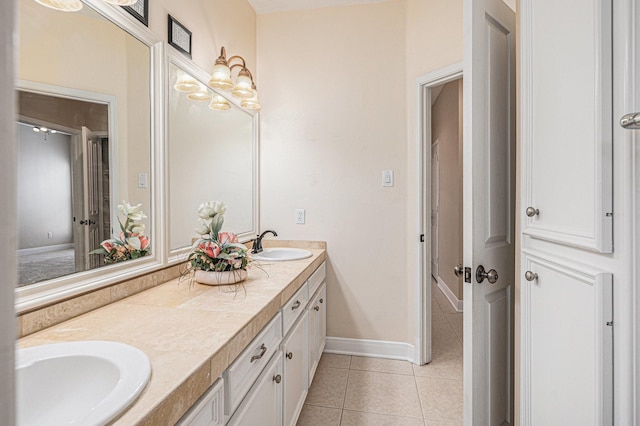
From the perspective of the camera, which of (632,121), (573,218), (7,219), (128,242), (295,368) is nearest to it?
(7,219)

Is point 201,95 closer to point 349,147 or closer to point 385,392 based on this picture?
point 349,147

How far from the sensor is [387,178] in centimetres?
250

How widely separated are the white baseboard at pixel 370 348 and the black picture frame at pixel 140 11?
93.1 inches

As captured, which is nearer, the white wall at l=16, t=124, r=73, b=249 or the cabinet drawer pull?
the white wall at l=16, t=124, r=73, b=249

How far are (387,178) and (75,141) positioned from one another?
6.42 ft

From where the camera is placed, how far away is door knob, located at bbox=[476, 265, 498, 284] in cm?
122

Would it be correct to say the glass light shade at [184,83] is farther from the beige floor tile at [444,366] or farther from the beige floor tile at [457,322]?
the beige floor tile at [457,322]

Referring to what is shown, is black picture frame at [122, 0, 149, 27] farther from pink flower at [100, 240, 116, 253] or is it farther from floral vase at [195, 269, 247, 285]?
floral vase at [195, 269, 247, 285]

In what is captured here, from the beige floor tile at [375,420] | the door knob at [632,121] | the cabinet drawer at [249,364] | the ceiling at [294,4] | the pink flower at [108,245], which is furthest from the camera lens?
the ceiling at [294,4]

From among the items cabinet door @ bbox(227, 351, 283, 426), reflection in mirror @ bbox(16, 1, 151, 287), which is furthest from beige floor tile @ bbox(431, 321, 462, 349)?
reflection in mirror @ bbox(16, 1, 151, 287)

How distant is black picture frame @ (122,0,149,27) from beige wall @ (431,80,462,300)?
9.71ft

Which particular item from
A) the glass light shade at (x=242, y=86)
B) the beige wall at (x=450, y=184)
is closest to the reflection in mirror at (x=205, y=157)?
the glass light shade at (x=242, y=86)

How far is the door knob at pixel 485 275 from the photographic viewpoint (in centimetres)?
122

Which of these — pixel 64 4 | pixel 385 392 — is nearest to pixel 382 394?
pixel 385 392
